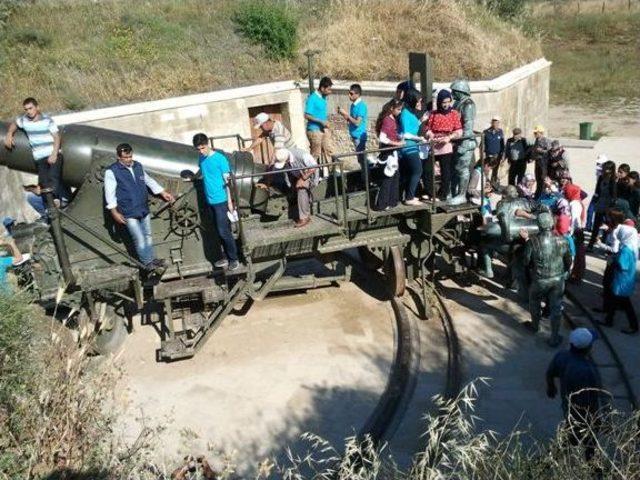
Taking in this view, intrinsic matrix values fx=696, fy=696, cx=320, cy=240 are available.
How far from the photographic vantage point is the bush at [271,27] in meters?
16.1

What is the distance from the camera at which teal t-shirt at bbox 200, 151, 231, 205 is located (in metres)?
7.34

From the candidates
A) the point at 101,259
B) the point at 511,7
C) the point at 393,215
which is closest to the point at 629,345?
the point at 393,215

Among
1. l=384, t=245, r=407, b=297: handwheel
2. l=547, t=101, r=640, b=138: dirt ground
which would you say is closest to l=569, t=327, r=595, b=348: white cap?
l=384, t=245, r=407, b=297: handwheel

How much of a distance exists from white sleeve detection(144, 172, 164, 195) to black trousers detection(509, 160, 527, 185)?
20.7 feet

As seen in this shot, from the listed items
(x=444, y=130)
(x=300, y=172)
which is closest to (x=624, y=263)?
(x=444, y=130)

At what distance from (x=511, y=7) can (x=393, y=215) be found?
17444 millimetres

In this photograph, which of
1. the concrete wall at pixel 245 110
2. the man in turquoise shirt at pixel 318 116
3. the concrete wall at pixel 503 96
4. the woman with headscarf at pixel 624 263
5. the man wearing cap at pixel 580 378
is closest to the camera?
the man wearing cap at pixel 580 378

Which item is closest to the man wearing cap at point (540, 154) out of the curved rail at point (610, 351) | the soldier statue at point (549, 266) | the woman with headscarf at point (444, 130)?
the curved rail at point (610, 351)

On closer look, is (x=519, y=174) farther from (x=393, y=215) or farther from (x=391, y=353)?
(x=391, y=353)

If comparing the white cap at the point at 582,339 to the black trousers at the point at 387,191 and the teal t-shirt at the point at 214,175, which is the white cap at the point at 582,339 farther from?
the teal t-shirt at the point at 214,175

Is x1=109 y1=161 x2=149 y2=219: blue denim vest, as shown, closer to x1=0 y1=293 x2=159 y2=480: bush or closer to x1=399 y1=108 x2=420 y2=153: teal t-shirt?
x1=0 y1=293 x2=159 y2=480: bush

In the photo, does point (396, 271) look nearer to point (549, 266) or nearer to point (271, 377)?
point (549, 266)

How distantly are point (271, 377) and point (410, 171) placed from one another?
2827 millimetres

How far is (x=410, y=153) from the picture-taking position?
313 inches
